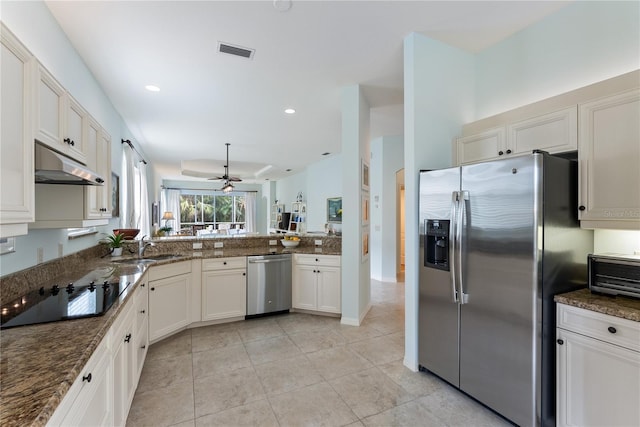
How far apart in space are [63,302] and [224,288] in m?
2.03

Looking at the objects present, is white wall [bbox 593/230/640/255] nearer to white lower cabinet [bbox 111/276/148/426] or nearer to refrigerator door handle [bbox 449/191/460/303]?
refrigerator door handle [bbox 449/191/460/303]

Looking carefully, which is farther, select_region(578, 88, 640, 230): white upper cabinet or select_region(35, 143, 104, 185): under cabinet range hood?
select_region(578, 88, 640, 230): white upper cabinet

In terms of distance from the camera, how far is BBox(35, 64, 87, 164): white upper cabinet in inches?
57.6

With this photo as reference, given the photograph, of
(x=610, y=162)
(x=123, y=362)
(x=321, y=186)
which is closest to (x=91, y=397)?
(x=123, y=362)

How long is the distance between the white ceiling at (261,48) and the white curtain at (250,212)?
7.79 metres

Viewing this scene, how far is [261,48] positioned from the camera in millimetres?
2600

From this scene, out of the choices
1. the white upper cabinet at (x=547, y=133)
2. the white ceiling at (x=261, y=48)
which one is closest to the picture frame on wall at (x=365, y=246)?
the white ceiling at (x=261, y=48)

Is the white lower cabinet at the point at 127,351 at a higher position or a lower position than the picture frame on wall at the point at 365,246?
lower

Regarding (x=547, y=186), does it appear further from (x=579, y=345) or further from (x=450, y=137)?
(x=450, y=137)

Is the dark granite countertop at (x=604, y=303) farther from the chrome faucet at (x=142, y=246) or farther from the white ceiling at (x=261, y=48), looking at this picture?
the chrome faucet at (x=142, y=246)

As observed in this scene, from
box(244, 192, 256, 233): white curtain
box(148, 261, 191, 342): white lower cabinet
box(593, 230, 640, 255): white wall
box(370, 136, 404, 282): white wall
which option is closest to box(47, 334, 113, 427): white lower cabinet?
box(148, 261, 191, 342): white lower cabinet

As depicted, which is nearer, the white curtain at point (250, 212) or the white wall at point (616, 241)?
the white wall at point (616, 241)

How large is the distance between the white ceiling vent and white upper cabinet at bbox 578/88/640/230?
2.61m

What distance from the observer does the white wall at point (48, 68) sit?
1.71 meters
